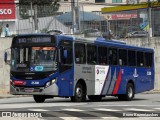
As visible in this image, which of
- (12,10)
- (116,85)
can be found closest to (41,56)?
(116,85)

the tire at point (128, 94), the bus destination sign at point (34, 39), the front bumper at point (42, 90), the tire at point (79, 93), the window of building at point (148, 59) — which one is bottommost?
the tire at point (128, 94)

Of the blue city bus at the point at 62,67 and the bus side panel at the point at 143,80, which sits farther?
the bus side panel at the point at 143,80

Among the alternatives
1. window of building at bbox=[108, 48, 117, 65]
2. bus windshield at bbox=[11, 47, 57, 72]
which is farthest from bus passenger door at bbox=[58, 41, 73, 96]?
window of building at bbox=[108, 48, 117, 65]

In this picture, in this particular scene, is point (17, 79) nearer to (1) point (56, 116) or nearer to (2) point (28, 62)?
(2) point (28, 62)

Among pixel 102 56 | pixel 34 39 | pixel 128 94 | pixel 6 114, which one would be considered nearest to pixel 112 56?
pixel 102 56

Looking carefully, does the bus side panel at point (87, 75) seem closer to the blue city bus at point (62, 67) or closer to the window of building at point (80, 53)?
the blue city bus at point (62, 67)

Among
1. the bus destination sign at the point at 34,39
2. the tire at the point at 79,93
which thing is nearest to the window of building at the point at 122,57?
the tire at the point at 79,93

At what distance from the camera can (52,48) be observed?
2222 centimetres

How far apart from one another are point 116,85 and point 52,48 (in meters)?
5.49

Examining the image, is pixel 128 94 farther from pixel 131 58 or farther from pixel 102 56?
pixel 102 56

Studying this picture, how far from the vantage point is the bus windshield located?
22156 millimetres

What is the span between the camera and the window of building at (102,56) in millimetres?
25066

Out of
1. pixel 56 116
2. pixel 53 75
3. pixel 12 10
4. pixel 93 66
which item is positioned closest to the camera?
pixel 56 116

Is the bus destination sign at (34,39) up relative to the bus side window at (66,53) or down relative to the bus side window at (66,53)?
up
